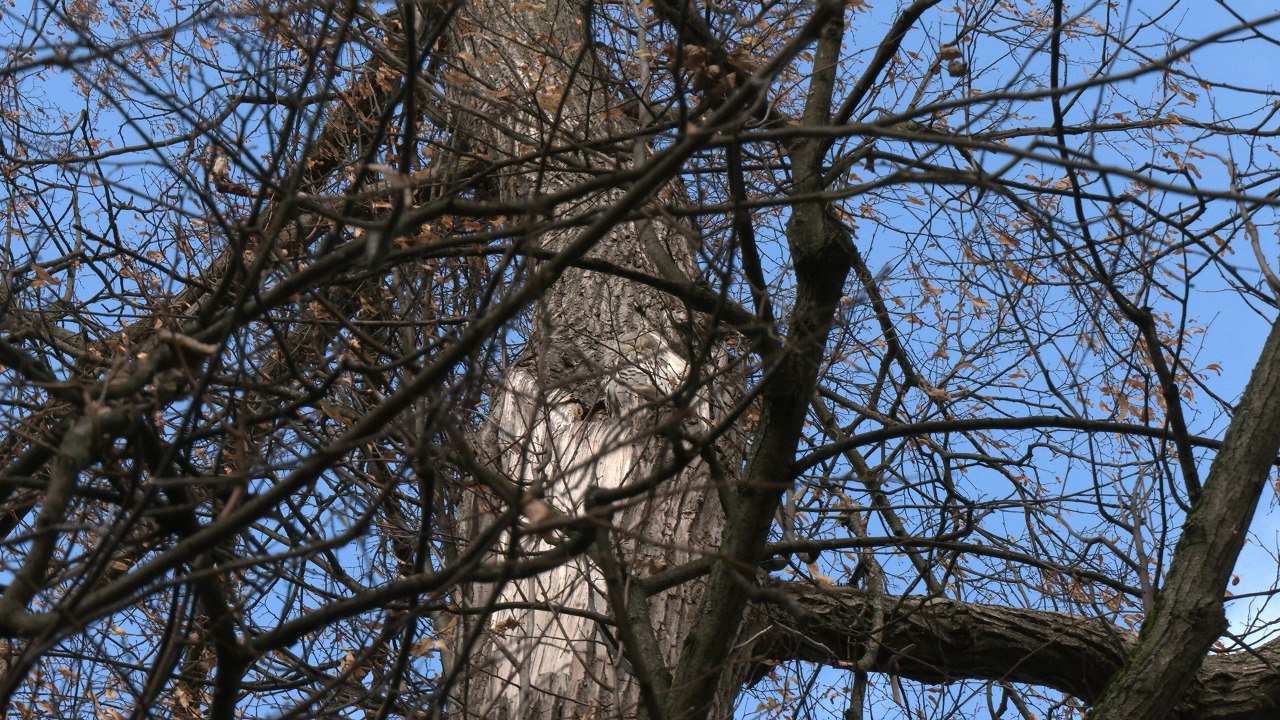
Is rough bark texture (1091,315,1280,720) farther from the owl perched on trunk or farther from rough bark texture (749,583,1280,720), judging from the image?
the owl perched on trunk

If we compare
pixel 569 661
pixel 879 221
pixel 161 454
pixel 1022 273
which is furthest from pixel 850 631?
pixel 161 454

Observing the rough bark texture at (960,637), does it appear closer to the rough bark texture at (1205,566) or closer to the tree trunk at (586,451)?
the tree trunk at (586,451)

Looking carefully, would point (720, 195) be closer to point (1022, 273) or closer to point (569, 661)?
point (1022, 273)

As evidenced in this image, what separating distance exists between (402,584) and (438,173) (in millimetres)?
2753

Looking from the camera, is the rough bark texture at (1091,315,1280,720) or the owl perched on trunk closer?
the rough bark texture at (1091,315,1280,720)

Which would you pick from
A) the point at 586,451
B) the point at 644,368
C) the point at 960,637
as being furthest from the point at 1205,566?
the point at 586,451

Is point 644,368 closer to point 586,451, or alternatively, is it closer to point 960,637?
point 586,451

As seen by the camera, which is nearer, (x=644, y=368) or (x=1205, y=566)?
(x=1205, y=566)

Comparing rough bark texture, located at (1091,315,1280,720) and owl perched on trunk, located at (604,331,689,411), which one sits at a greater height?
owl perched on trunk, located at (604,331,689,411)

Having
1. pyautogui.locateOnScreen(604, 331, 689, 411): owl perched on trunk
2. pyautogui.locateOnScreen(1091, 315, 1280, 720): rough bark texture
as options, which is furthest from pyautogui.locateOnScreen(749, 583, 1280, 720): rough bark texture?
pyautogui.locateOnScreen(1091, 315, 1280, 720): rough bark texture

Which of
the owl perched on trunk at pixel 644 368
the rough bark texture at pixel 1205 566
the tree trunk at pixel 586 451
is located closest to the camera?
the rough bark texture at pixel 1205 566

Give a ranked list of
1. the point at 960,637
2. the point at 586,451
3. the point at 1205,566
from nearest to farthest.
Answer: the point at 1205,566, the point at 586,451, the point at 960,637

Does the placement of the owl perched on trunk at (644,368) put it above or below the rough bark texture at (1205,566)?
above

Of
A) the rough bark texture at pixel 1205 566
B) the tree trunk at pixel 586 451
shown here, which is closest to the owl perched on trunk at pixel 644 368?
the tree trunk at pixel 586 451
